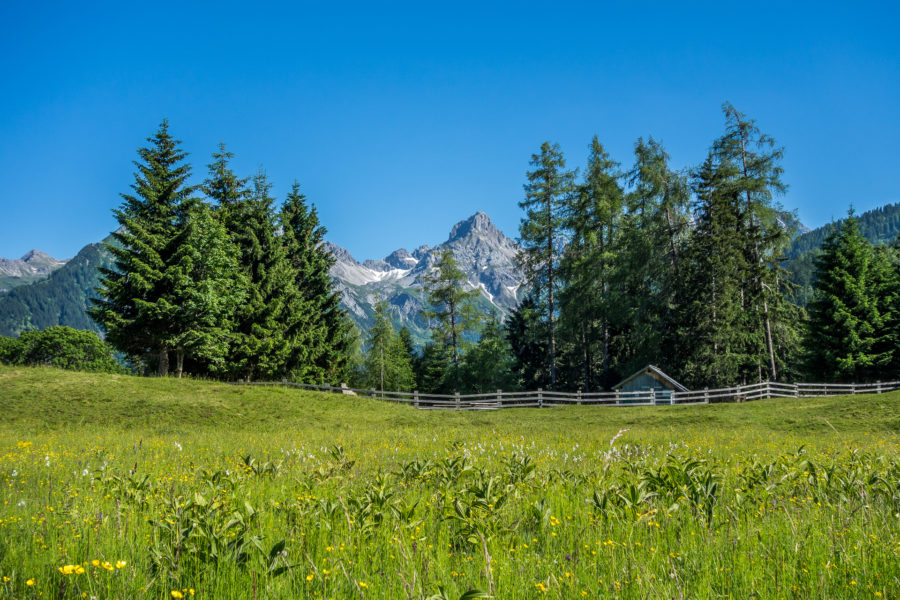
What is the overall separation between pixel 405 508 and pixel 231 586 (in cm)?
145

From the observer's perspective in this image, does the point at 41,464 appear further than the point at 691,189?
No

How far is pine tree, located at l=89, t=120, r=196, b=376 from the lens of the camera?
28.7 m

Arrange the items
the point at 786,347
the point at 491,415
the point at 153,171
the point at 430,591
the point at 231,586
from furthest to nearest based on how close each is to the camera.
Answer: the point at 786,347
the point at 153,171
the point at 491,415
the point at 231,586
the point at 430,591

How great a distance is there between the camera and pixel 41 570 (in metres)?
3.17

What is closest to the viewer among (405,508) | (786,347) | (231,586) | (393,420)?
(231,586)

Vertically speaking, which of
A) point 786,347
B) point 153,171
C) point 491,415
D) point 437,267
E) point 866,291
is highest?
point 153,171

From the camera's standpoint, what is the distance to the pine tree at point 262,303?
33906 millimetres

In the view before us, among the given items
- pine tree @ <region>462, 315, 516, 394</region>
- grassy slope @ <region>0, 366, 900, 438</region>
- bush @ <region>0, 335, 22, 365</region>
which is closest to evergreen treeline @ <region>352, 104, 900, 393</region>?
grassy slope @ <region>0, 366, 900, 438</region>

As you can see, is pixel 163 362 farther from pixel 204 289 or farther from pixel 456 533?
pixel 456 533

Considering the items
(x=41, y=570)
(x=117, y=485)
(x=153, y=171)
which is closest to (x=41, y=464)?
(x=117, y=485)

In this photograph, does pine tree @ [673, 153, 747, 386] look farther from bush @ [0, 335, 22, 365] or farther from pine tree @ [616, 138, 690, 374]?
bush @ [0, 335, 22, 365]

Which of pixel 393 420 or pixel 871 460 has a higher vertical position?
pixel 871 460

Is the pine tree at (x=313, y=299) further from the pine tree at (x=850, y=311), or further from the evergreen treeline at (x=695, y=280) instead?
the pine tree at (x=850, y=311)

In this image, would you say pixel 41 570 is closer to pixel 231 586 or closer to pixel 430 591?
pixel 231 586
